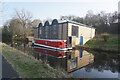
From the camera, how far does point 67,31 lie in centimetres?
2102

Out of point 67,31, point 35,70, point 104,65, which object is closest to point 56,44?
point 67,31

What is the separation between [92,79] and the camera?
6574 millimetres

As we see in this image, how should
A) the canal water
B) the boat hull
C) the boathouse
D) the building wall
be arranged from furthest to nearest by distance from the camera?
the building wall < the boathouse < the boat hull < the canal water

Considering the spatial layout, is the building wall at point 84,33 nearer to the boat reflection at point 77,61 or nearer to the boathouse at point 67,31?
the boathouse at point 67,31

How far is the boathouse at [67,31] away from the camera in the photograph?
21.5 m

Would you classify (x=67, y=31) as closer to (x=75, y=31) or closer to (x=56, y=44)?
(x=75, y=31)

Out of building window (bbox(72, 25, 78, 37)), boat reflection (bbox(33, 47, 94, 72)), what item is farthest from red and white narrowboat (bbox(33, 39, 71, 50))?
boat reflection (bbox(33, 47, 94, 72))

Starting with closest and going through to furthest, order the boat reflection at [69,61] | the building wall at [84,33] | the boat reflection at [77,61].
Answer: the boat reflection at [77,61]
the boat reflection at [69,61]
the building wall at [84,33]

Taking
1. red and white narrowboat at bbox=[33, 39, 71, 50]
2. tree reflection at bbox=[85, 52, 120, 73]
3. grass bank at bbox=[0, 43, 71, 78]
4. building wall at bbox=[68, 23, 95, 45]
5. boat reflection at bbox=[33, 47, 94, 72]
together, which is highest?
building wall at bbox=[68, 23, 95, 45]

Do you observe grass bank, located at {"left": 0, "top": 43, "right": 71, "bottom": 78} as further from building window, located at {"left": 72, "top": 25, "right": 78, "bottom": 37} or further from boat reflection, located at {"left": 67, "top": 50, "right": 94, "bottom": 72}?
building window, located at {"left": 72, "top": 25, "right": 78, "bottom": 37}

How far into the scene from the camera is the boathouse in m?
21.5

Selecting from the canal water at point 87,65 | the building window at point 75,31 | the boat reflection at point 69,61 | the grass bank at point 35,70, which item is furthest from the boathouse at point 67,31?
the grass bank at point 35,70

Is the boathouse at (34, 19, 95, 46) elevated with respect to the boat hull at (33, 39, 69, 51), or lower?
elevated

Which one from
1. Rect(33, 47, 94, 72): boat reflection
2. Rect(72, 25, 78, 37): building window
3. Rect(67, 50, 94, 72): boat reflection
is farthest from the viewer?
Rect(72, 25, 78, 37): building window
